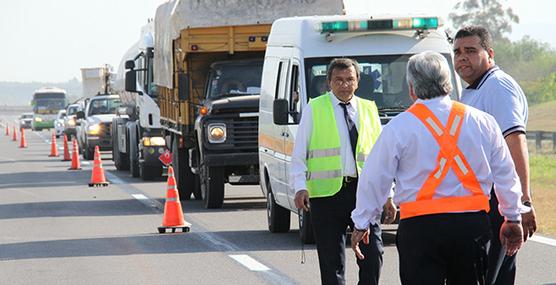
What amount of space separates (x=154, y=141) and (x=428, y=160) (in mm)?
21831

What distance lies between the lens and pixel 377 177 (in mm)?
6844

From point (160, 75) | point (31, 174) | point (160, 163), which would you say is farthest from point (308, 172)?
point (31, 174)

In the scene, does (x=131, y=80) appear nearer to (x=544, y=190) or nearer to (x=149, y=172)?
(x=149, y=172)

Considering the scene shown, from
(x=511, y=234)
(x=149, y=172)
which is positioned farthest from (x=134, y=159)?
(x=511, y=234)

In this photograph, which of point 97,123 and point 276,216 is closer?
point 276,216

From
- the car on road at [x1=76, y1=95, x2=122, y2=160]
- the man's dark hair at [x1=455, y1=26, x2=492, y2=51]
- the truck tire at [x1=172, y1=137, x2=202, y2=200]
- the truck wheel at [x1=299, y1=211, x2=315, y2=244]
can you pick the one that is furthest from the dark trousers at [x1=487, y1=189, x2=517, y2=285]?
the car on road at [x1=76, y1=95, x2=122, y2=160]

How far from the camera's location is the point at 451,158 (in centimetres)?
674

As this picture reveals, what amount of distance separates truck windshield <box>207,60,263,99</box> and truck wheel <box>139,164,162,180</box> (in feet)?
26.5

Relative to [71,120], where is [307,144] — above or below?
above

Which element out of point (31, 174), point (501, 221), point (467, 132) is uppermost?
point (467, 132)

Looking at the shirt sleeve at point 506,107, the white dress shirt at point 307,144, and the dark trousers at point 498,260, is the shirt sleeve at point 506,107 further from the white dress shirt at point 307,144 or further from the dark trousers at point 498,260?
the white dress shirt at point 307,144

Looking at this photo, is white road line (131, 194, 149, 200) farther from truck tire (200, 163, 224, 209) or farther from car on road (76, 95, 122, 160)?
car on road (76, 95, 122, 160)

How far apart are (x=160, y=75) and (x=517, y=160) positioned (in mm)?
17626

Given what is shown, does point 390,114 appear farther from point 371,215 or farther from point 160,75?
point 160,75
